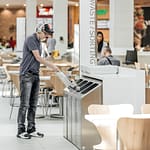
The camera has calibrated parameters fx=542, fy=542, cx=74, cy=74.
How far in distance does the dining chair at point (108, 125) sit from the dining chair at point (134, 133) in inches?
9.8

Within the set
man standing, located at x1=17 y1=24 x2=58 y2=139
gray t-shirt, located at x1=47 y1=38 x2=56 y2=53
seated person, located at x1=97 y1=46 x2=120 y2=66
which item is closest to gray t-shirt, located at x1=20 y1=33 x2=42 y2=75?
man standing, located at x1=17 y1=24 x2=58 y2=139

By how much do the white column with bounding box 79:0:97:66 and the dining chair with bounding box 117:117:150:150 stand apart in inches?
161

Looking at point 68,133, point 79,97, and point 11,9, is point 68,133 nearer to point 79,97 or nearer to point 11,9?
point 79,97

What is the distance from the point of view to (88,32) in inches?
338

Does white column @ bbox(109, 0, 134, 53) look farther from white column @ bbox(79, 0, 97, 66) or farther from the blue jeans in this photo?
the blue jeans

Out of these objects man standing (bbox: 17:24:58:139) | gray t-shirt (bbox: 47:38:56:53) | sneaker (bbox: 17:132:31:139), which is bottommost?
sneaker (bbox: 17:132:31:139)

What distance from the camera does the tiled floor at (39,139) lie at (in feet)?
24.6

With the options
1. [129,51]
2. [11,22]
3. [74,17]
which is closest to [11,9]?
[11,22]

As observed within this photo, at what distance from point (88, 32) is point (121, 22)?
27.8 ft

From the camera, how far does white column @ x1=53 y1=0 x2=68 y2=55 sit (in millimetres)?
21312

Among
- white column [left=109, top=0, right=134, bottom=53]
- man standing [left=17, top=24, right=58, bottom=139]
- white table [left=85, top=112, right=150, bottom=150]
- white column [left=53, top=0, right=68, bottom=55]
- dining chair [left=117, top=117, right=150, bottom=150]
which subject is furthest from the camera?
white column [left=53, top=0, right=68, bottom=55]

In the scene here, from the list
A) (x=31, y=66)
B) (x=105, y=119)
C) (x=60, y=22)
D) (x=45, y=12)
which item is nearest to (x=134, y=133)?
(x=105, y=119)

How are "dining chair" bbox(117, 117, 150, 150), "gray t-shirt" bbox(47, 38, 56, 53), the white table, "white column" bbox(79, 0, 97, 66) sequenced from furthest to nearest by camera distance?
1. "gray t-shirt" bbox(47, 38, 56, 53)
2. "white column" bbox(79, 0, 97, 66)
3. the white table
4. "dining chair" bbox(117, 117, 150, 150)

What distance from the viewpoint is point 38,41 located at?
7.90 m
